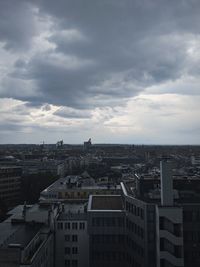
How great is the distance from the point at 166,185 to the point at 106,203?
15790 millimetres

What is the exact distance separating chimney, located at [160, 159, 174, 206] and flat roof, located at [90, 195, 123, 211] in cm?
1263

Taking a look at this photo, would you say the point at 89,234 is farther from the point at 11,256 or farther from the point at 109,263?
the point at 11,256

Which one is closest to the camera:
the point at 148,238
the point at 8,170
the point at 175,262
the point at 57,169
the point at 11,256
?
the point at 11,256

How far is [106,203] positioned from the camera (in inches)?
2392

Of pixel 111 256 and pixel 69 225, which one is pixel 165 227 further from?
pixel 69 225

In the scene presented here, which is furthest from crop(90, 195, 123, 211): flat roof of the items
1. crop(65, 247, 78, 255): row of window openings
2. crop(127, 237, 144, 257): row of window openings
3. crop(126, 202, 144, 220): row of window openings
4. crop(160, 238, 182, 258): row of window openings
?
crop(160, 238, 182, 258): row of window openings

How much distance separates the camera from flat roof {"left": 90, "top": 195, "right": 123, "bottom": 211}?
2293 inches

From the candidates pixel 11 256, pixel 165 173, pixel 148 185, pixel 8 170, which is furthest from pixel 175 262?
pixel 8 170

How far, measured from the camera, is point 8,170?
Answer: 130 metres

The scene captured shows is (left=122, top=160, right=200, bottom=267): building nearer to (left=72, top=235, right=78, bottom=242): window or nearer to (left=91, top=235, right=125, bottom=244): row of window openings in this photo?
(left=91, top=235, right=125, bottom=244): row of window openings

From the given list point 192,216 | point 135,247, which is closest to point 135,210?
point 135,247

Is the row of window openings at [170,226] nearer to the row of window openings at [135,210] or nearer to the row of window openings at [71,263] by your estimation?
the row of window openings at [135,210]

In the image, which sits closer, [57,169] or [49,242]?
[49,242]

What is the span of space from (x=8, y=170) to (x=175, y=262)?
9310 cm
